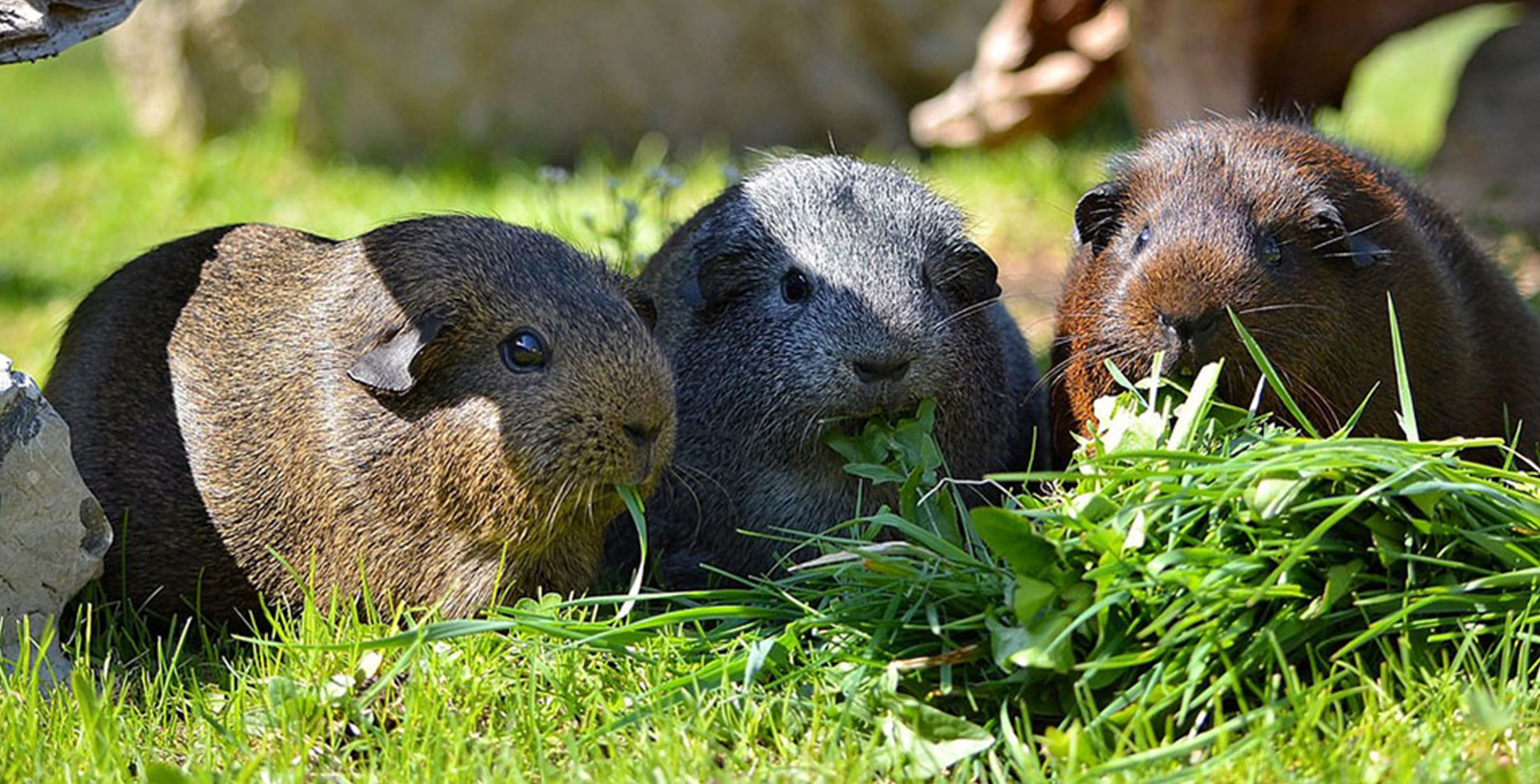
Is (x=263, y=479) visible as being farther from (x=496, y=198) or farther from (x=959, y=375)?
(x=496, y=198)

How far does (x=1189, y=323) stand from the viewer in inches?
157

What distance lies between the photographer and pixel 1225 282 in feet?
13.2

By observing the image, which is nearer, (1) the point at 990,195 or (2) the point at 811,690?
(2) the point at 811,690

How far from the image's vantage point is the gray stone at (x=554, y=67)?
10055 millimetres

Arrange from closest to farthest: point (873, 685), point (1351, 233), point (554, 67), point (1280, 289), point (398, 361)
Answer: point (873, 685) → point (398, 361) → point (1280, 289) → point (1351, 233) → point (554, 67)

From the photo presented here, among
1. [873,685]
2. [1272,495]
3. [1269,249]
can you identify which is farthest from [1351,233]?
[873,685]

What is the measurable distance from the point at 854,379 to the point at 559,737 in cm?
123

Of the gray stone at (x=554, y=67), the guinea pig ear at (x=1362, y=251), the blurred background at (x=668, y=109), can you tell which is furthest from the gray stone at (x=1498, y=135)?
the guinea pig ear at (x=1362, y=251)

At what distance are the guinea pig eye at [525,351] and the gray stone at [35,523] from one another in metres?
1.12

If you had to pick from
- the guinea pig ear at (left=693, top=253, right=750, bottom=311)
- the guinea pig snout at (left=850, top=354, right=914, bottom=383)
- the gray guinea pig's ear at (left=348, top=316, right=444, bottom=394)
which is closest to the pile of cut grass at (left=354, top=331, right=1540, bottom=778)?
the guinea pig snout at (left=850, top=354, right=914, bottom=383)

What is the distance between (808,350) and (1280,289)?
3.98ft

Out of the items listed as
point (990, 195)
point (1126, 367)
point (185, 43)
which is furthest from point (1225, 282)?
point (185, 43)

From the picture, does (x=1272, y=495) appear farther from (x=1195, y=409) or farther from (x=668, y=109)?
(x=668, y=109)

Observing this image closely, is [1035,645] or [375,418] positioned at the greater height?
[375,418]
